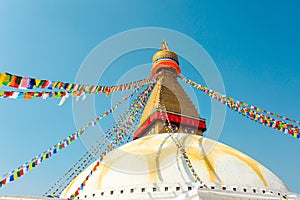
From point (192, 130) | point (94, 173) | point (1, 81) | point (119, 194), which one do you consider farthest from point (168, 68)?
point (1, 81)

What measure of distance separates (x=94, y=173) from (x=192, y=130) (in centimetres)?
626

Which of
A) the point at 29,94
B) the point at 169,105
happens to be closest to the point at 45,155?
the point at 29,94

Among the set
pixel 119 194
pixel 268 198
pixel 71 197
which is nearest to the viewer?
pixel 268 198

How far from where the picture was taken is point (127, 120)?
1242 cm

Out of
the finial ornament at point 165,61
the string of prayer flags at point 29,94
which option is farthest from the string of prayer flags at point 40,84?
the finial ornament at point 165,61

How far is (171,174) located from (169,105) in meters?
6.32

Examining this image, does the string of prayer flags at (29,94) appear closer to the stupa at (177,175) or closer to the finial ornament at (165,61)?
the stupa at (177,175)

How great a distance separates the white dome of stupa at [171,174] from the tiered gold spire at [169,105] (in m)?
3.63

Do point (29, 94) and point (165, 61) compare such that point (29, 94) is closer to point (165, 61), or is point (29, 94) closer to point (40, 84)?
point (40, 84)

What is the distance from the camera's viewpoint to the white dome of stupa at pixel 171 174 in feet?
24.7

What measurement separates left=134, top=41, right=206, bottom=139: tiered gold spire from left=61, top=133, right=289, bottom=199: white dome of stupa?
3.63 meters

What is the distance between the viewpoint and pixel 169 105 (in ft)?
45.4

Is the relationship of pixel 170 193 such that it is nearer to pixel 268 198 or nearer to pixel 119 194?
pixel 119 194

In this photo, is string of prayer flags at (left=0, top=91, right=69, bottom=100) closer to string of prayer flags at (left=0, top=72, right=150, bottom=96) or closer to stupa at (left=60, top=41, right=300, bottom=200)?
string of prayer flags at (left=0, top=72, right=150, bottom=96)
